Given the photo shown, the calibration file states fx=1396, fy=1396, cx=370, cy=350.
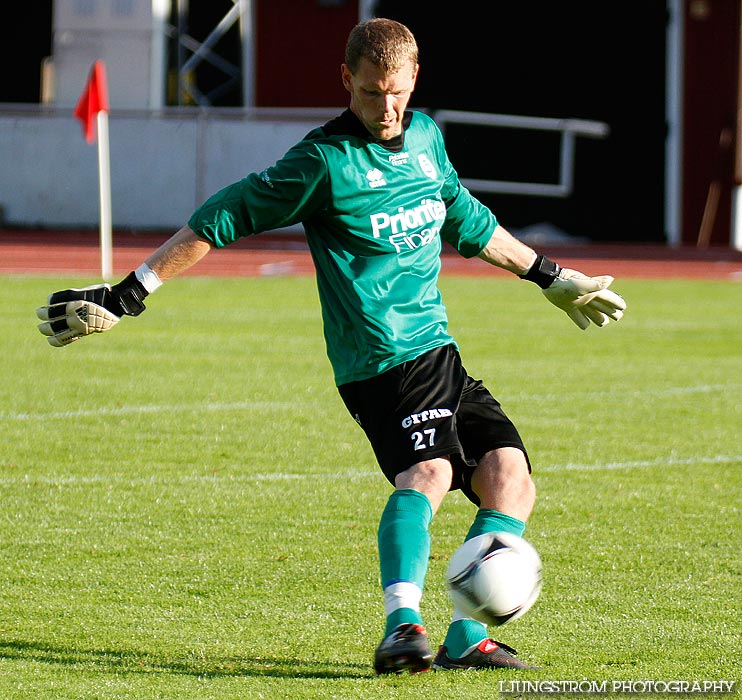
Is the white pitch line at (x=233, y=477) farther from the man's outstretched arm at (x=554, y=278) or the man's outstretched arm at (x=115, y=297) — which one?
the man's outstretched arm at (x=115, y=297)

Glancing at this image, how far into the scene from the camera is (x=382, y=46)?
4.18 meters

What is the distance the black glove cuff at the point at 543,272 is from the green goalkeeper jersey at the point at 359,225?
614 mm

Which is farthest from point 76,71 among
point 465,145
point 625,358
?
point 625,358

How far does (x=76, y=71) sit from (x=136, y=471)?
22811 mm

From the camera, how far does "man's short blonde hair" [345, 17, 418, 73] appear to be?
417cm

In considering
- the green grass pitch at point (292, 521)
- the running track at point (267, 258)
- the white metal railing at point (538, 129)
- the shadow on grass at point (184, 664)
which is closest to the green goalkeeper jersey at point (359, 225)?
the shadow on grass at point (184, 664)

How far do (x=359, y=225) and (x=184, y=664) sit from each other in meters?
1.46

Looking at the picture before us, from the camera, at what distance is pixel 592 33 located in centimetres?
2912

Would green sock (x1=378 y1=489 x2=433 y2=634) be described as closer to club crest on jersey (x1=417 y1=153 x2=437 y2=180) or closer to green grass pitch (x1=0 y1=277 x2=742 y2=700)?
green grass pitch (x1=0 y1=277 x2=742 y2=700)

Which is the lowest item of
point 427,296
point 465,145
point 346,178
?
point 465,145

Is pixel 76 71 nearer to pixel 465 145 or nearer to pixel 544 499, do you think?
pixel 465 145

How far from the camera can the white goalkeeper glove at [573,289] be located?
5.02 m

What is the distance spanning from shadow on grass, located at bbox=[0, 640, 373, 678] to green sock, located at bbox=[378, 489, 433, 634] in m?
0.33

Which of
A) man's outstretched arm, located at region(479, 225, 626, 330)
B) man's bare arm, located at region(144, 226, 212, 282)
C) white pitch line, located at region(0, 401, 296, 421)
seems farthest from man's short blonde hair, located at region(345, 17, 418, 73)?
white pitch line, located at region(0, 401, 296, 421)
